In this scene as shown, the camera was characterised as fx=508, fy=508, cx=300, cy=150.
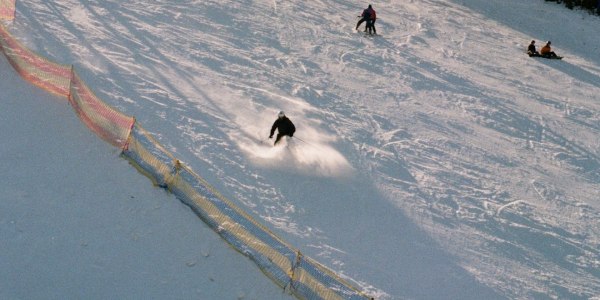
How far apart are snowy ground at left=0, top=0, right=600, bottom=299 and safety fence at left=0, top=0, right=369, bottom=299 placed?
283mm

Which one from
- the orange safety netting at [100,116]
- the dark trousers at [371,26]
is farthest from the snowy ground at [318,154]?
the dark trousers at [371,26]

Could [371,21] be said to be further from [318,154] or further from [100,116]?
[100,116]

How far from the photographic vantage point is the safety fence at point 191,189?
8133 millimetres

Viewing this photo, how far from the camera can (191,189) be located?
31.2ft

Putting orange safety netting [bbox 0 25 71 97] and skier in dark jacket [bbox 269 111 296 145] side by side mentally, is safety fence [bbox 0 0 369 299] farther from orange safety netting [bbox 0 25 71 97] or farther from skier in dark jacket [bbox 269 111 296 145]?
skier in dark jacket [bbox 269 111 296 145]

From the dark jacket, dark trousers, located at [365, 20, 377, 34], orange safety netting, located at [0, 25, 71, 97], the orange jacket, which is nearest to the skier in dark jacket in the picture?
the dark jacket

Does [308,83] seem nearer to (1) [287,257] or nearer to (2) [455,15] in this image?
(1) [287,257]

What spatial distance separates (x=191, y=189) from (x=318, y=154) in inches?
149

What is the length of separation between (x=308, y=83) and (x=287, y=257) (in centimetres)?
826

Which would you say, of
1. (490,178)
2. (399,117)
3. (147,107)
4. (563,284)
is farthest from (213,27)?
(563,284)

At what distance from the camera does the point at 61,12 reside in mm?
17250

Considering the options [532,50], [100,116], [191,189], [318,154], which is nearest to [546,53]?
[532,50]

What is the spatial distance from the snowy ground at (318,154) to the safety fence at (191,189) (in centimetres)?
28

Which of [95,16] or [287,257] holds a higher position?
[95,16]
